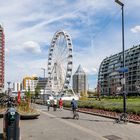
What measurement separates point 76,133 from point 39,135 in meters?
1.87

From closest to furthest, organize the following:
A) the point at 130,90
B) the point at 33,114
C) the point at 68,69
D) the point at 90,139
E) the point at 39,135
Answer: the point at 90,139, the point at 39,135, the point at 33,114, the point at 68,69, the point at 130,90

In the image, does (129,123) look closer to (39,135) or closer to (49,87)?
(39,135)

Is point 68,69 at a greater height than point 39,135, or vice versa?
point 68,69

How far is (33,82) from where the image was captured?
6895 inches

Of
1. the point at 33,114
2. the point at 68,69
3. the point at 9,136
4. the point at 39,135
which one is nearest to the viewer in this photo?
the point at 9,136

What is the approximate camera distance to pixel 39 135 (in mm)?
15594

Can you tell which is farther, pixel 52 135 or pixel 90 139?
pixel 52 135

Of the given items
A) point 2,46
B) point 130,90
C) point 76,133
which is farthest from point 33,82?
point 76,133

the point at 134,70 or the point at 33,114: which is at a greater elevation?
the point at 134,70

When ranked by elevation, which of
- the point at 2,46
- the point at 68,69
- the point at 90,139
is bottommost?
the point at 90,139

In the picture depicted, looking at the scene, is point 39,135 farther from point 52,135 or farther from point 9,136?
point 9,136

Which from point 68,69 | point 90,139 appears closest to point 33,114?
point 90,139

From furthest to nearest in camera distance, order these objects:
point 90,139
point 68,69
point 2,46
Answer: point 2,46, point 68,69, point 90,139

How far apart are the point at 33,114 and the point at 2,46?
12882 centimetres
